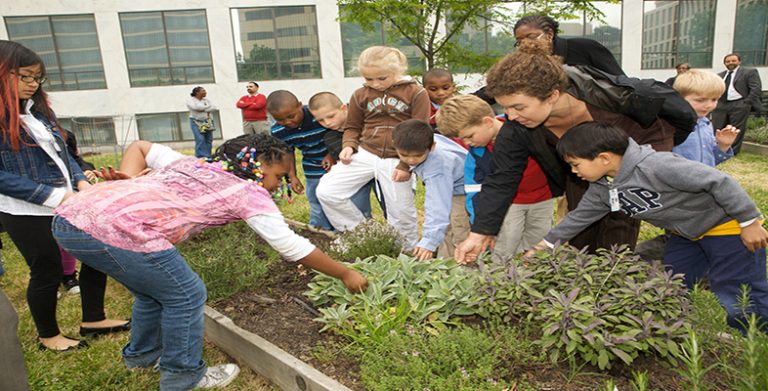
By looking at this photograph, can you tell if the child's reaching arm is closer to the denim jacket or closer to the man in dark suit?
the denim jacket

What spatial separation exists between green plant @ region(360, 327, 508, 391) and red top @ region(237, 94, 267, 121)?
1065 cm

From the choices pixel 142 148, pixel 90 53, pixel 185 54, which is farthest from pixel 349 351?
pixel 90 53

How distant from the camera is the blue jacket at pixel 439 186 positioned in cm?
352

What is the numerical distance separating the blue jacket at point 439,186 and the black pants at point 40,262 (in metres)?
2.31

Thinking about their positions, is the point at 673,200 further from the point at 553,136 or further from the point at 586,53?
the point at 586,53

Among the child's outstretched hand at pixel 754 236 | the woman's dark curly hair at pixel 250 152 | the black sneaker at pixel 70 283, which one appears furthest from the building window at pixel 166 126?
the child's outstretched hand at pixel 754 236

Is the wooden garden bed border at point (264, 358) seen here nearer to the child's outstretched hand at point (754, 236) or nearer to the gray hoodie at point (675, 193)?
the gray hoodie at point (675, 193)

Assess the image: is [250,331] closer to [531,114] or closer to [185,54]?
[531,114]

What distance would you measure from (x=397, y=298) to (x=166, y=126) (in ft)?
57.4

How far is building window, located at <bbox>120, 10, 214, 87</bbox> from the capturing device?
1725cm

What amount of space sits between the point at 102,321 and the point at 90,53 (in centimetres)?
1683

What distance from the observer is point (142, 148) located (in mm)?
3250

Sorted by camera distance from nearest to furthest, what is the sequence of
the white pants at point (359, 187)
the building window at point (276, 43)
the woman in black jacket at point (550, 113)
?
the woman in black jacket at point (550, 113)
the white pants at point (359, 187)
the building window at point (276, 43)

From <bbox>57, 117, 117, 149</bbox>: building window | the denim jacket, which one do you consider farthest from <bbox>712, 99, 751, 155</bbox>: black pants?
<bbox>57, 117, 117, 149</bbox>: building window
